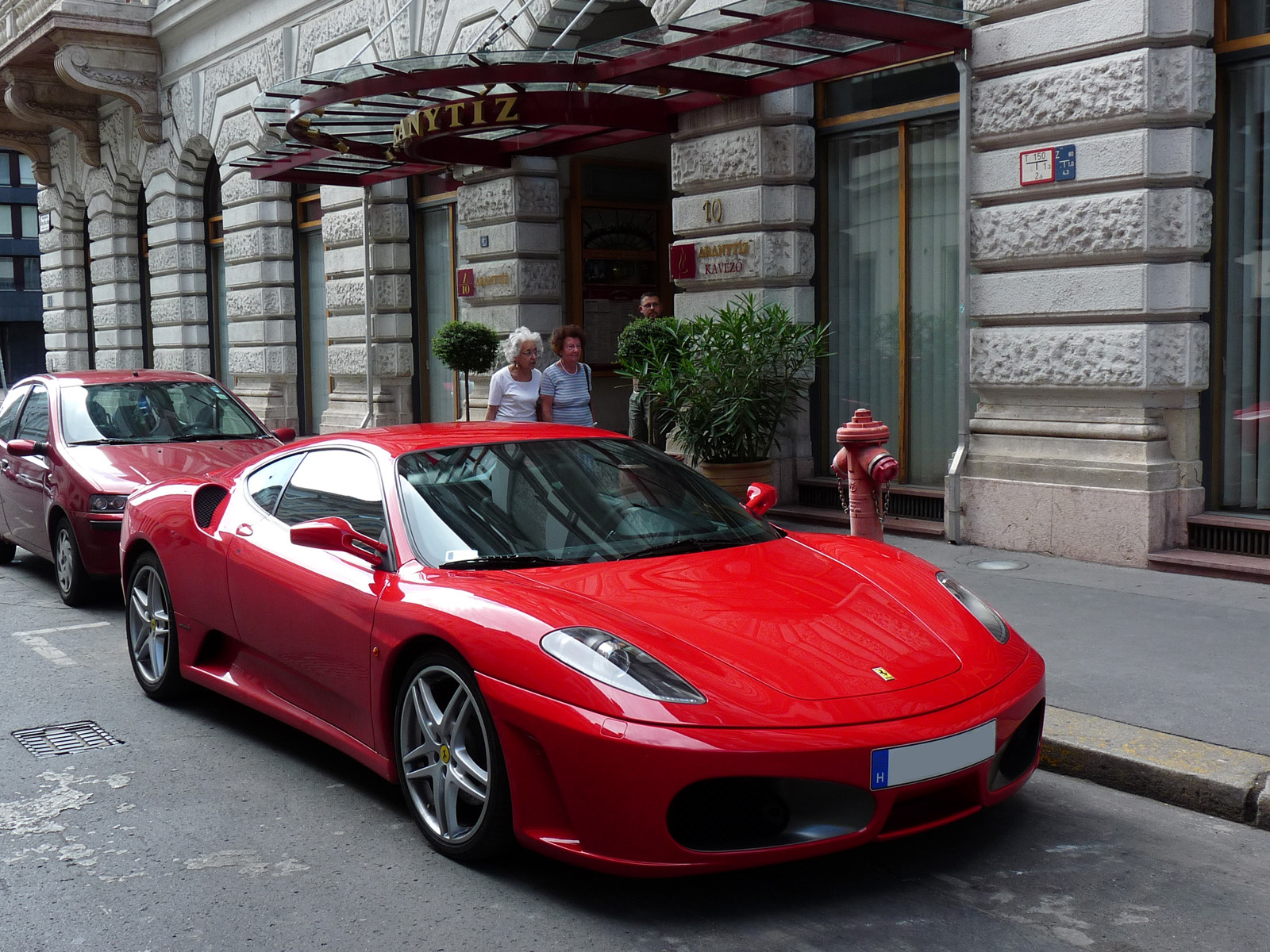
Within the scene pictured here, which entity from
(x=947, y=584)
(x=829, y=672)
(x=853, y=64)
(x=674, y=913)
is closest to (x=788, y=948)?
Answer: (x=674, y=913)

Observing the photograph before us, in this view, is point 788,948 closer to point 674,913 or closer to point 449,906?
point 674,913

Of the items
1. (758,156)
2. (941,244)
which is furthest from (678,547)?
(758,156)

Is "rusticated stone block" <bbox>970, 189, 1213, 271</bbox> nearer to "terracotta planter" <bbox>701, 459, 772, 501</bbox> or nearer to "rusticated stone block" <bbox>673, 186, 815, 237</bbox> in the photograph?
→ "rusticated stone block" <bbox>673, 186, 815, 237</bbox>

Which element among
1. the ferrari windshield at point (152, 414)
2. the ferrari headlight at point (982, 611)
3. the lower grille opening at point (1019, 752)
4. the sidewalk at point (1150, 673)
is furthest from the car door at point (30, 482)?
the lower grille opening at point (1019, 752)

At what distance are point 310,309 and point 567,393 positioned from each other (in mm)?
10961

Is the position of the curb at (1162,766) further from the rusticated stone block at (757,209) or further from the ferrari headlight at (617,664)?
the rusticated stone block at (757,209)

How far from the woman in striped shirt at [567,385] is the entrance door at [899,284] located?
7.79 feet

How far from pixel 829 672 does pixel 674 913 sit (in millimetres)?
795

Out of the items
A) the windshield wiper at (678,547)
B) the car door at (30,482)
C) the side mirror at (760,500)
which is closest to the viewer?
the windshield wiper at (678,547)

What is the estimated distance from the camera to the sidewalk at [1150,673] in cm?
475

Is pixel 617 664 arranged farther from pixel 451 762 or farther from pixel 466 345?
pixel 466 345

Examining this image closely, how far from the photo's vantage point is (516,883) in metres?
3.98

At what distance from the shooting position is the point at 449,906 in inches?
150

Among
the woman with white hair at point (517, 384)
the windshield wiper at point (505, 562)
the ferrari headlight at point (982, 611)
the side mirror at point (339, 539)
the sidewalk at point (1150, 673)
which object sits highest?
the woman with white hair at point (517, 384)
